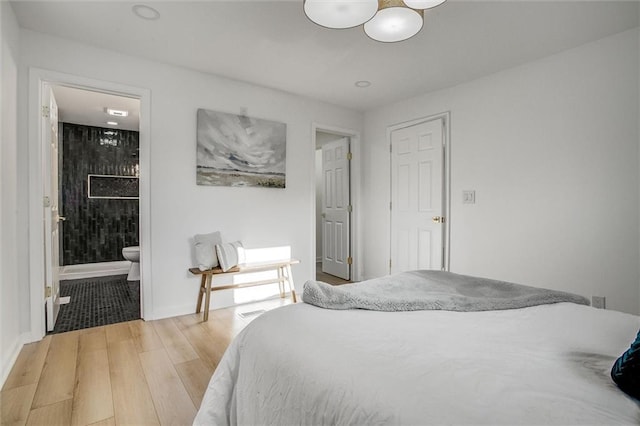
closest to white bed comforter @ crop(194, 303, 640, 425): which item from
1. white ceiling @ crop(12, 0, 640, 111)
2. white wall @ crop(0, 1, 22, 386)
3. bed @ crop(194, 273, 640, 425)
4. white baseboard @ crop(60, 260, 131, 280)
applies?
bed @ crop(194, 273, 640, 425)

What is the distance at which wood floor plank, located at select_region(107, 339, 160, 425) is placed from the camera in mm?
1645

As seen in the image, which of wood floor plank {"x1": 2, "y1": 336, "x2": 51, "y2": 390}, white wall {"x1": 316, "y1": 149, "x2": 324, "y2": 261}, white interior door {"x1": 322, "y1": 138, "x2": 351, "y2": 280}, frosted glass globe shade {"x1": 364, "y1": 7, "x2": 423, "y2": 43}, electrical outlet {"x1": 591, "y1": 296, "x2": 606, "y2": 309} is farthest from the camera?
white wall {"x1": 316, "y1": 149, "x2": 324, "y2": 261}

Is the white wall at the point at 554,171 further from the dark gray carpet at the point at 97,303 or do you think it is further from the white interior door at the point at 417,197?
the dark gray carpet at the point at 97,303

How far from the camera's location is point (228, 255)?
123 inches

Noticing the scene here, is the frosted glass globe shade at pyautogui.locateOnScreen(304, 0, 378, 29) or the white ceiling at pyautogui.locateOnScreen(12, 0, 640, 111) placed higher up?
the white ceiling at pyautogui.locateOnScreen(12, 0, 640, 111)

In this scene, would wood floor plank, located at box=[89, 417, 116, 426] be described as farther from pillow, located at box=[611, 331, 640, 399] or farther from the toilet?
the toilet

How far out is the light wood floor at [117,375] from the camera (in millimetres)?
1672

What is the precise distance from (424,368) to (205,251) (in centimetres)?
259

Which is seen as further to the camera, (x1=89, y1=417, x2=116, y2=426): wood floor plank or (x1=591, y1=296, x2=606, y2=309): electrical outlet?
(x1=591, y1=296, x2=606, y2=309): electrical outlet

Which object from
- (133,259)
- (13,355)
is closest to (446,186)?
(13,355)

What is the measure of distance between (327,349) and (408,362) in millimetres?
245

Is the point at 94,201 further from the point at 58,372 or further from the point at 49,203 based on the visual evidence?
the point at 58,372

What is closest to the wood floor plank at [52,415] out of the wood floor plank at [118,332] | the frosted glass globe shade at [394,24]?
the wood floor plank at [118,332]

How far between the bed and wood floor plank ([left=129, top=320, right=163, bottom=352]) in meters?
1.44
